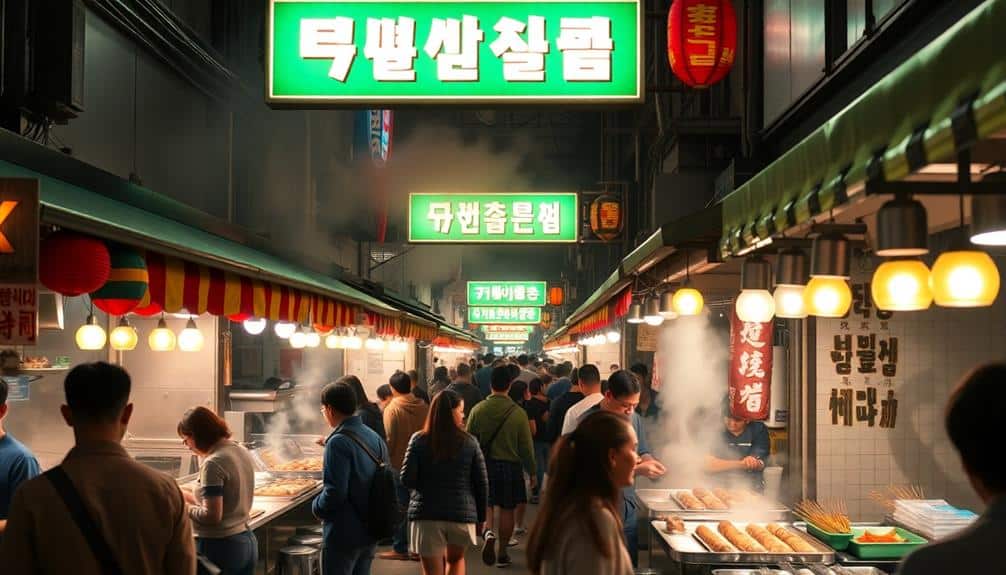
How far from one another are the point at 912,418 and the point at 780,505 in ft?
4.33

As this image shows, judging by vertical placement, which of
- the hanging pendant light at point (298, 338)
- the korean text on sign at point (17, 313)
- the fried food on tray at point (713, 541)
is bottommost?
the fried food on tray at point (713, 541)

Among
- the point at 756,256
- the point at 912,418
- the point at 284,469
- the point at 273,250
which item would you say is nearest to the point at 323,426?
the point at 284,469

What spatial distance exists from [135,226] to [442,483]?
4213mm

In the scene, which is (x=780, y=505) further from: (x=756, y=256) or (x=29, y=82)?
(x=29, y=82)

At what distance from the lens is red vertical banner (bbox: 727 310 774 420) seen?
9.95 meters

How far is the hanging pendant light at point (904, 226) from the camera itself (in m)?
3.32

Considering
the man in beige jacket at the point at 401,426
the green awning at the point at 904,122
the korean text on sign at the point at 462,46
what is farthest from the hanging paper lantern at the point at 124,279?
the man in beige jacket at the point at 401,426

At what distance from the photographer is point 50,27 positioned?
7723mm

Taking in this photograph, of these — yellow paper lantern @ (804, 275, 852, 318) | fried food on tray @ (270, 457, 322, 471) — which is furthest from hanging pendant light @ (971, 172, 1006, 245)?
fried food on tray @ (270, 457, 322, 471)

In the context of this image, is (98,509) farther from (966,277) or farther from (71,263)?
(966,277)

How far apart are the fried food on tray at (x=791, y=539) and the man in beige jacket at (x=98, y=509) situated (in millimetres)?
4357

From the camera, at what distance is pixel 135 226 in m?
4.71

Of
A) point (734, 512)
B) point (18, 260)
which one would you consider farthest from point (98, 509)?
point (734, 512)

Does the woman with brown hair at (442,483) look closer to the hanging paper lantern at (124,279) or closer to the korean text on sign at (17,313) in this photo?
the hanging paper lantern at (124,279)
